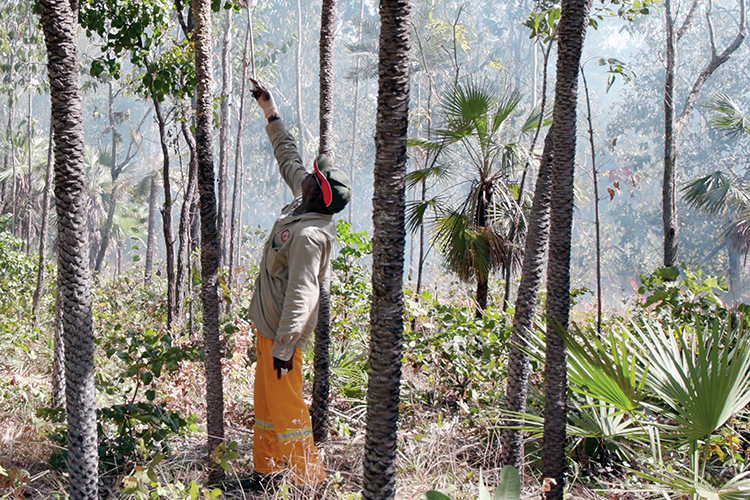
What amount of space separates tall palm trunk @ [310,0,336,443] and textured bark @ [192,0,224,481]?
80cm

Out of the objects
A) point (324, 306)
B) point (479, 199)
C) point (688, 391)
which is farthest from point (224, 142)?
point (688, 391)

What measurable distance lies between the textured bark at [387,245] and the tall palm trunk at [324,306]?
1770 mm

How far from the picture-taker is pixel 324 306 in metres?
4.17

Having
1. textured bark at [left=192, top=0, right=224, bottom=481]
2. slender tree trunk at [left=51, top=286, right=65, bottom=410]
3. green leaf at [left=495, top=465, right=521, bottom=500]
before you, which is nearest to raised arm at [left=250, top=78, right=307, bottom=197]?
textured bark at [left=192, top=0, right=224, bottom=481]

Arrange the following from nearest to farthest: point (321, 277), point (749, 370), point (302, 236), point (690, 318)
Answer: point (749, 370) → point (302, 236) → point (321, 277) → point (690, 318)

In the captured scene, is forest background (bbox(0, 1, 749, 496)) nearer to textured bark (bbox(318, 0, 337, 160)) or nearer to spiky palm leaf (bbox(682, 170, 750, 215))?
spiky palm leaf (bbox(682, 170, 750, 215))

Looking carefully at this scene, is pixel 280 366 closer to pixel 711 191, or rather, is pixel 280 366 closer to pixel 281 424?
pixel 281 424

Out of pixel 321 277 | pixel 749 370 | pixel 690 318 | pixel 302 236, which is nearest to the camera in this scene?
pixel 749 370

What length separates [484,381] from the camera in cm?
481

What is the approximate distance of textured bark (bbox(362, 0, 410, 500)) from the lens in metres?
2.31

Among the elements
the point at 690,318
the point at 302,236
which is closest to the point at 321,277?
the point at 302,236

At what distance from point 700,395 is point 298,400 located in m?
2.05

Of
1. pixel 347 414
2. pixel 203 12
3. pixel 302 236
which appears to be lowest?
pixel 347 414

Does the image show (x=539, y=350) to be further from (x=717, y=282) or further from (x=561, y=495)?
(x=717, y=282)
